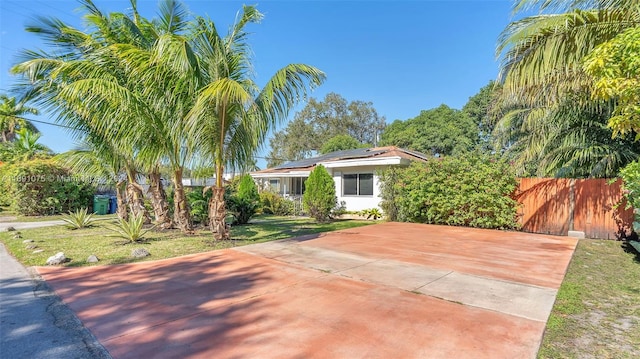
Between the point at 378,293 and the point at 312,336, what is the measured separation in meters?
1.59

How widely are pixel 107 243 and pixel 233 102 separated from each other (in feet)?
16.0

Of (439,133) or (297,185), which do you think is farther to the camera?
(439,133)

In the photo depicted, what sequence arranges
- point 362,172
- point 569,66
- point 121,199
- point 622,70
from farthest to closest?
point 362,172 → point 121,199 → point 569,66 → point 622,70

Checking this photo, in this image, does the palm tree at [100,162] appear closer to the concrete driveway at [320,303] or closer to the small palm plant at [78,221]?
the small palm plant at [78,221]

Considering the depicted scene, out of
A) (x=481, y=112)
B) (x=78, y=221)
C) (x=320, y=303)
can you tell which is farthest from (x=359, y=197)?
(x=481, y=112)

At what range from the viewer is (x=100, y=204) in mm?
18078

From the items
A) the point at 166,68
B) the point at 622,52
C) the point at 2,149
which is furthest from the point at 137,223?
the point at 2,149

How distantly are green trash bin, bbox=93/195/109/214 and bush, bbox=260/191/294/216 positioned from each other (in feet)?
28.5

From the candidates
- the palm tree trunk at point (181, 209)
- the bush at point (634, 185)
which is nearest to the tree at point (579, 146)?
the bush at point (634, 185)

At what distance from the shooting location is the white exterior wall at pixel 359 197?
52.6ft

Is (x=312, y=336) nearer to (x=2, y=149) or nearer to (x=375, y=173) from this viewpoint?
(x=375, y=173)

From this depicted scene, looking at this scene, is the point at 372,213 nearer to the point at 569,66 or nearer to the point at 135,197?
the point at 135,197

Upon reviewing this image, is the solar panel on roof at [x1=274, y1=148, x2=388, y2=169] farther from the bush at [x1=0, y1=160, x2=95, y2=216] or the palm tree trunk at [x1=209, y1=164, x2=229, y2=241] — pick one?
the bush at [x1=0, y1=160, x2=95, y2=216]

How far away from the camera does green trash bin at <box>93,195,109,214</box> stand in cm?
1789
